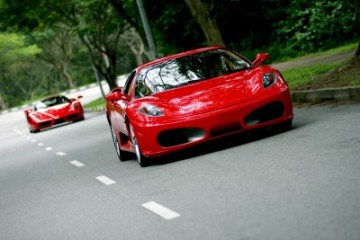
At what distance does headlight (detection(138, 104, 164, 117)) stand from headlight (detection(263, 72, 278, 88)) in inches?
56.5

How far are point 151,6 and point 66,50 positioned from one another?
4065 centimetres

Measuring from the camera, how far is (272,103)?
336 inches

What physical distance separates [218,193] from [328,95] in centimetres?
620

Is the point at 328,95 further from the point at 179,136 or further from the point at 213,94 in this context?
the point at 179,136

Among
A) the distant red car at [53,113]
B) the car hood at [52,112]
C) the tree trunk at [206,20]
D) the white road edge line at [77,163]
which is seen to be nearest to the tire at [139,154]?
the white road edge line at [77,163]

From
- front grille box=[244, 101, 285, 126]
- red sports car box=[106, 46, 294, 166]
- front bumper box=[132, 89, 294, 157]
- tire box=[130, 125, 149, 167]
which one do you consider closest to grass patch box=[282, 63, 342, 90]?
red sports car box=[106, 46, 294, 166]

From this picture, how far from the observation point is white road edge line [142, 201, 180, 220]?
5537mm

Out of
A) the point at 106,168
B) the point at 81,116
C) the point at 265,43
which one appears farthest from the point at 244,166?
the point at 265,43

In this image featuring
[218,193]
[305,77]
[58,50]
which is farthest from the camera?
[58,50]

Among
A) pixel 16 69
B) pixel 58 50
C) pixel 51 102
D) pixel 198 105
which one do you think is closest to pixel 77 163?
pixel 198 105

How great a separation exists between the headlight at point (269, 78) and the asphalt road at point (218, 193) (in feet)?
2.37

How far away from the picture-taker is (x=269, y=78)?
8.74 meters

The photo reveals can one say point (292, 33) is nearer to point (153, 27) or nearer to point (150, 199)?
point (153, 27)

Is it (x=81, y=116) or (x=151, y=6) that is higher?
(x=151, y=6)
